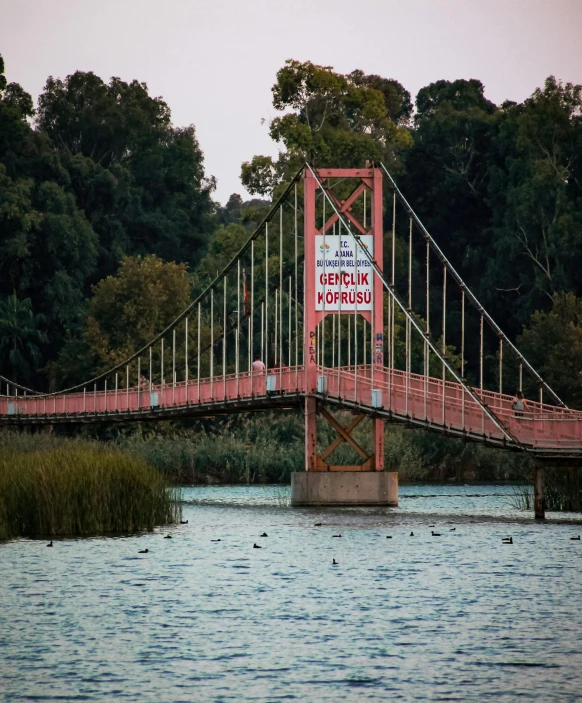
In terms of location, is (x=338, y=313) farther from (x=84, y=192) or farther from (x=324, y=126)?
(x=84, y=192)

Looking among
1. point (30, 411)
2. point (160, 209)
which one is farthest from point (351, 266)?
point (160, 209)

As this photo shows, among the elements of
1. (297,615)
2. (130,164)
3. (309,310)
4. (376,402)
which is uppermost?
(130,164)

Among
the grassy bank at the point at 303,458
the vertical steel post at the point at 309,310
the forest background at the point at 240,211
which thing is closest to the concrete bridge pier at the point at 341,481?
the vertical steel post at the point at 309,310

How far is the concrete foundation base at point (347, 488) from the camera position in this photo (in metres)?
54.6

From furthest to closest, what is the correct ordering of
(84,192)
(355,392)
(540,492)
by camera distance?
1. (84,192)
2. (355,392)
3. (540,492)

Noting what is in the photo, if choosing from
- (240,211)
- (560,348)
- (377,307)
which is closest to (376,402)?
(377,307)

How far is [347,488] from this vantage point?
54.9 metres

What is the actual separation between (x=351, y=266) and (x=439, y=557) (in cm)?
2046

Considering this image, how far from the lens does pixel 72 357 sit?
322 ft

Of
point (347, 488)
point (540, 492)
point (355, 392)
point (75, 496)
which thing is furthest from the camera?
point (347, 488)

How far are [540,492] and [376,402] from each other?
21.7ft

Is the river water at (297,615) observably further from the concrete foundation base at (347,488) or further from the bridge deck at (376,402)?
the concrete foundation base at (347,488)

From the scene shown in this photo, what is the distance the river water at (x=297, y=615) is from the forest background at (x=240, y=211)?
1406 inches

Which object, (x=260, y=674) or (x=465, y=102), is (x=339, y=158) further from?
(x=260, y=674)
